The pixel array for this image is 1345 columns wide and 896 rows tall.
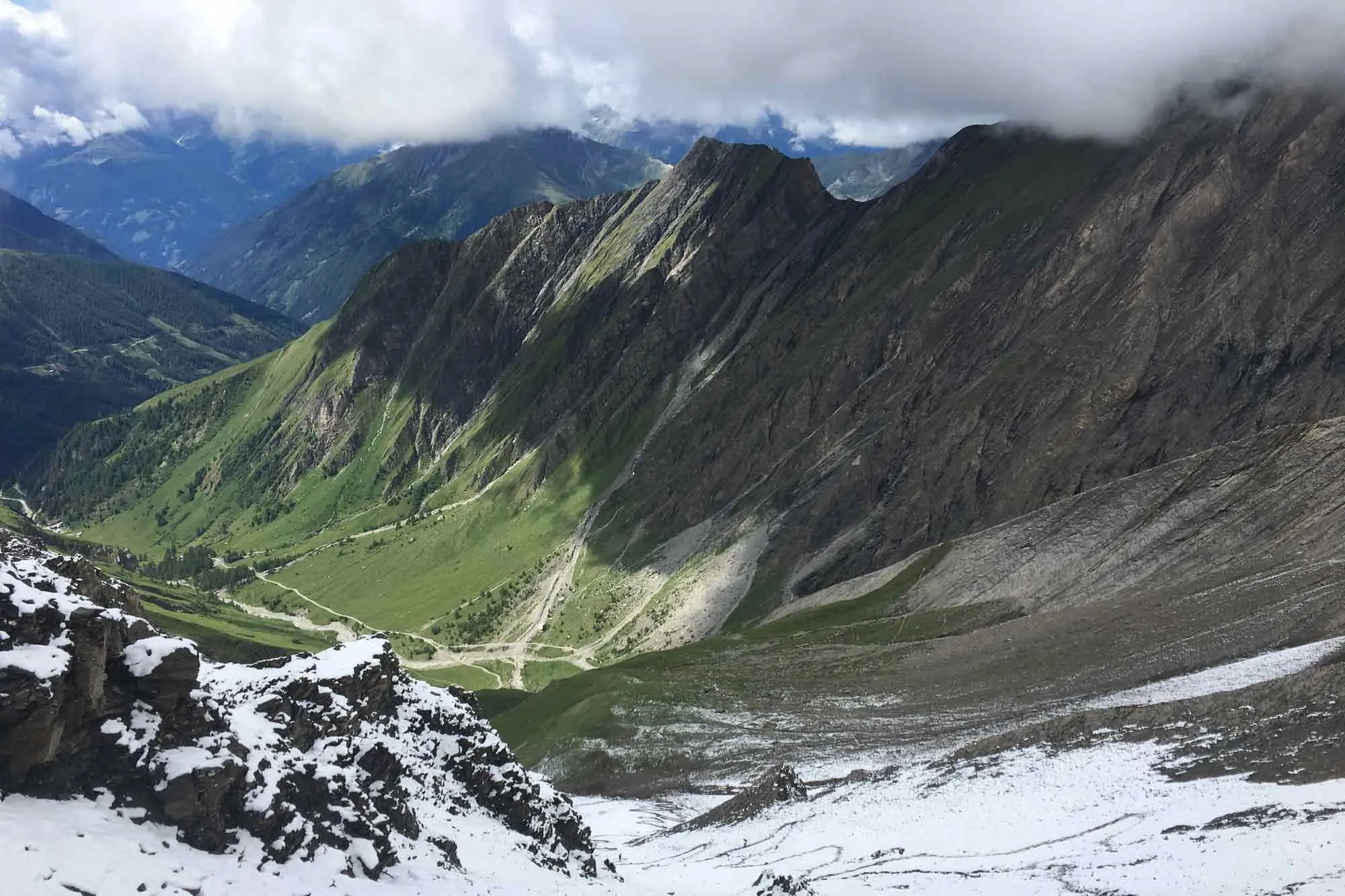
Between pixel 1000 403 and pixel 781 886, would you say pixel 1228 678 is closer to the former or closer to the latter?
pixel 781 886

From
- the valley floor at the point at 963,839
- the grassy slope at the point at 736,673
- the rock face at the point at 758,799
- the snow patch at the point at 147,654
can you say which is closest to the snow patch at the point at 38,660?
the snow patch at the point at 147,654

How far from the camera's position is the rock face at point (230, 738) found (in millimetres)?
28062

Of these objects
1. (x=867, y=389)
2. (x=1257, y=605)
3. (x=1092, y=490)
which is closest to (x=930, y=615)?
(x=1092, y=490)

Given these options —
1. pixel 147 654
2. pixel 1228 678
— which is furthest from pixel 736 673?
pixel 147 654

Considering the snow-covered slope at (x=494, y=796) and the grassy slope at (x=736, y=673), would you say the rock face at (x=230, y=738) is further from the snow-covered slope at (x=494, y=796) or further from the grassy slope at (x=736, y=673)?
the grassy slope at (x=736, y=673)

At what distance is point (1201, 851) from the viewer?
44.0 metres

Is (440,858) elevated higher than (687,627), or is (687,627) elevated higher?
(687,627)

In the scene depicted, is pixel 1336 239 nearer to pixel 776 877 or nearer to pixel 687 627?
pixel 687 627

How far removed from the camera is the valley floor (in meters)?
27.4

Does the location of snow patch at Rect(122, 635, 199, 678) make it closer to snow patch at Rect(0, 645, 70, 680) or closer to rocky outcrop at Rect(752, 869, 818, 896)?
snow patch at Rect(0, 645, 70, 680)

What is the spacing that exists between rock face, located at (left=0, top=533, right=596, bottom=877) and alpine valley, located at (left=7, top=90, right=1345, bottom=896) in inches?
5.4

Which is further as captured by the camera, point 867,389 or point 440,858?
point 867,389

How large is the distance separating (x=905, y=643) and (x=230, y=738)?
86379 mm

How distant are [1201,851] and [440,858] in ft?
109
